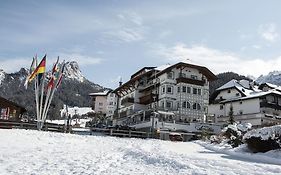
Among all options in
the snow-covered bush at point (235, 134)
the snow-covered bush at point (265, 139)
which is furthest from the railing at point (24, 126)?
the snow-covered bush at point (265, 139)

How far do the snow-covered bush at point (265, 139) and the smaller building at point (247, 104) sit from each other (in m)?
40.8

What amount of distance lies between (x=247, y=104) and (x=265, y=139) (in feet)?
165

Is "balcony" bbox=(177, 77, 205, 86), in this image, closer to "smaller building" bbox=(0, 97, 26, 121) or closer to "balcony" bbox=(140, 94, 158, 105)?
"balcony" bbox=(140, 94, 158, 105)

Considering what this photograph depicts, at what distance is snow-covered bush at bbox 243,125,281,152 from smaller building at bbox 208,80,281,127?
40815 millimetres

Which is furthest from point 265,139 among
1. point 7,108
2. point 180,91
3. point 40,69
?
point 180,91

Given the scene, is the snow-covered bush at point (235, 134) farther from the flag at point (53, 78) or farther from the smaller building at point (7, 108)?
the smaller building at point (7, 108)

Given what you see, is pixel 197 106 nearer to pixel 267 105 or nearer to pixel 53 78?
pixel 267 105

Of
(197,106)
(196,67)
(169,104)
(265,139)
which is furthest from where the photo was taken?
(196,67)

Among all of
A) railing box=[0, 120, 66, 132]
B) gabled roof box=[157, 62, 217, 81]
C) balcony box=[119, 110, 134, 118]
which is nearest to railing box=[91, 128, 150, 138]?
railing box=[0, 120, 66, 132]

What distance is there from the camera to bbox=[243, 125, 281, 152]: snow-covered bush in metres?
21.8

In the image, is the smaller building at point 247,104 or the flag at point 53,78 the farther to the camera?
the smaller building at point 247,104

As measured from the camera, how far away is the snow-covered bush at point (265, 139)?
21.8 m

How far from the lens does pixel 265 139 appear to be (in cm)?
2238

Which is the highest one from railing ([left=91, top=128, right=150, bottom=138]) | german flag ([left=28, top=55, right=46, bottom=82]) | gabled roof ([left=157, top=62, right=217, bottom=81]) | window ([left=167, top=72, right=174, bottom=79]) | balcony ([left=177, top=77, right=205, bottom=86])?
gabled roof ([left=157, top=62, right=217, bottom=81])
